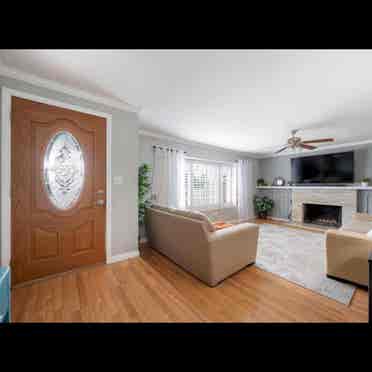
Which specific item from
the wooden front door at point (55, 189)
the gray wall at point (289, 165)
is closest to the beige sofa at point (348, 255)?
the wooden front door at point (55, 189)

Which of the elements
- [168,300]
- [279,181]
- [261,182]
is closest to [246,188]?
[261,182]

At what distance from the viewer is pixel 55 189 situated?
1.99 meters

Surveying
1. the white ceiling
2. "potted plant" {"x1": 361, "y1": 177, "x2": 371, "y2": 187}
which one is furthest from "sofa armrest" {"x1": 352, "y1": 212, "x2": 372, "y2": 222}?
the white ceiling

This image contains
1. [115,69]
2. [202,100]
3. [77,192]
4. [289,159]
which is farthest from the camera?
[289,159]

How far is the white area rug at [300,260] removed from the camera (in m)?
1.84

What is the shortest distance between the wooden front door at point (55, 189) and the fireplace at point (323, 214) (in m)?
5.33

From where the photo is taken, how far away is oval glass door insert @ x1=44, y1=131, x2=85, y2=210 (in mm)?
1959

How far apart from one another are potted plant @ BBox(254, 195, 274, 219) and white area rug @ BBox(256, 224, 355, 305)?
1516mm

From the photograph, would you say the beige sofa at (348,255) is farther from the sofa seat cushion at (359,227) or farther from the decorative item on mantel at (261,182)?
the decorative item on mantel at (261,182)

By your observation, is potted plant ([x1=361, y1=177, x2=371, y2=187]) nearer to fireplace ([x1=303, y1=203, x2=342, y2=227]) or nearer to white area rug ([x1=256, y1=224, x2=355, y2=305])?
fireplace ([x1=303, y1=203, x2=342, y2=227])
